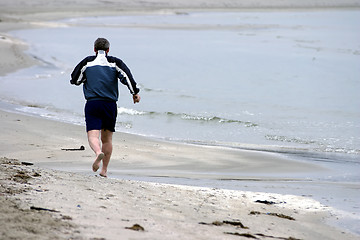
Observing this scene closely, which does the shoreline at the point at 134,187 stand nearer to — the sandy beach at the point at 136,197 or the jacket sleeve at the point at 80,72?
the sandy beach at the point at 136,197

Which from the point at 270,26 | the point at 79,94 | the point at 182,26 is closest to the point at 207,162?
the point at 79,94

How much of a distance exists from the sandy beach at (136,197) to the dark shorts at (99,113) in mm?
531

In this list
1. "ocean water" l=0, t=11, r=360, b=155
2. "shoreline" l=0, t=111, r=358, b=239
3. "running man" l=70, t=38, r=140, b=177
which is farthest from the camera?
"ocean water" l=0, t=11, r=360, b=155

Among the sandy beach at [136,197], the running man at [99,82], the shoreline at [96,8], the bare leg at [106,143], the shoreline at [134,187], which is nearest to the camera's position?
the sandy beach at [136,197]

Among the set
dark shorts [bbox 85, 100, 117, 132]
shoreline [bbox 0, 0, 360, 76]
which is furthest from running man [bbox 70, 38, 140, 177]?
shoreline [bbox 0, 0, 360, 76]

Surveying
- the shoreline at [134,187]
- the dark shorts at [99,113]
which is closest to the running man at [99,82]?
the dark shorts at [99,113]

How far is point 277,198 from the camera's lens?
7.13 meters

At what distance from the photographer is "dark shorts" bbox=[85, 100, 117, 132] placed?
6.81m

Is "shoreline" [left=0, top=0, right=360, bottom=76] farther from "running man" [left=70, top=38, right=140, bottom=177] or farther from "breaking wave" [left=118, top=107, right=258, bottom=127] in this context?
"running man" [left=70, top=38, right=140, bottom=177]

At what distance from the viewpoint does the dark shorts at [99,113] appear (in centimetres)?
681

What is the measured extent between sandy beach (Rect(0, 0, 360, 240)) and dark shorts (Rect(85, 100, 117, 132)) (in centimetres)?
53

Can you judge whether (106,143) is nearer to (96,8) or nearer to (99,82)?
(99,82)

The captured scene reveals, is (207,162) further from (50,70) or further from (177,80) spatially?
(50,70)

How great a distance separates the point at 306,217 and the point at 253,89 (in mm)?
Answer: 12631
